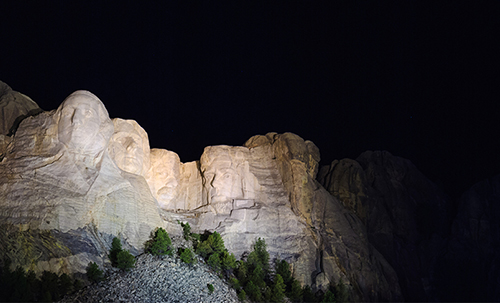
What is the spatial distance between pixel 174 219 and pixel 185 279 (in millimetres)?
8875

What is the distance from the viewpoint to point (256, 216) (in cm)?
4184

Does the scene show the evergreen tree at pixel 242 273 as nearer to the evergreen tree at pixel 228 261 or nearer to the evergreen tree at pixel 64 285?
the evergreen tree at pixel 228 261

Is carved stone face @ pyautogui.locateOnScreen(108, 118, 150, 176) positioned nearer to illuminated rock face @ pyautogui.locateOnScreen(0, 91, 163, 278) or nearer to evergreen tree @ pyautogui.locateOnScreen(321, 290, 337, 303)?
illuminated rock face @ pyautogui.locateOnScreen(0, 91, 163, 278)

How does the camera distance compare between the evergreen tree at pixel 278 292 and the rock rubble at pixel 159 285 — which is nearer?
the rock rubble at pixel 159 285

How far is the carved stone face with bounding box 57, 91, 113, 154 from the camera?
106ft

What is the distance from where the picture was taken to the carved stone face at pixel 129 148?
37.8 m

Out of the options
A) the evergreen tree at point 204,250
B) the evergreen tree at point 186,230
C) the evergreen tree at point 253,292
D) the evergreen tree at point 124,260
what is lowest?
the evergreen tree at point 253,292

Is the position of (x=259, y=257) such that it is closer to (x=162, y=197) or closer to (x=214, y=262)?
(x=214, y=262)

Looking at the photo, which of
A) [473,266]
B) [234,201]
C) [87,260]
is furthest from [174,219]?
[473,266]

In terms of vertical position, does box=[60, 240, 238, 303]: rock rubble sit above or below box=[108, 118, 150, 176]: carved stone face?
below

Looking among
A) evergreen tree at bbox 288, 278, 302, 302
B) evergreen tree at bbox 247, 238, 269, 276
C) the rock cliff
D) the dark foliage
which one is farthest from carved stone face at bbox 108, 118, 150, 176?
the rock cliff

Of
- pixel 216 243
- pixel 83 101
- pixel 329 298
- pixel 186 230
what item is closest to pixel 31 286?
pixel 83 101

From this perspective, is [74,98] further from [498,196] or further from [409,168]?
[498,196]

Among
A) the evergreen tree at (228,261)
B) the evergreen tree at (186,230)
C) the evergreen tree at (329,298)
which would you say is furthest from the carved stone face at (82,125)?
the evergreen tree at (329,298)
